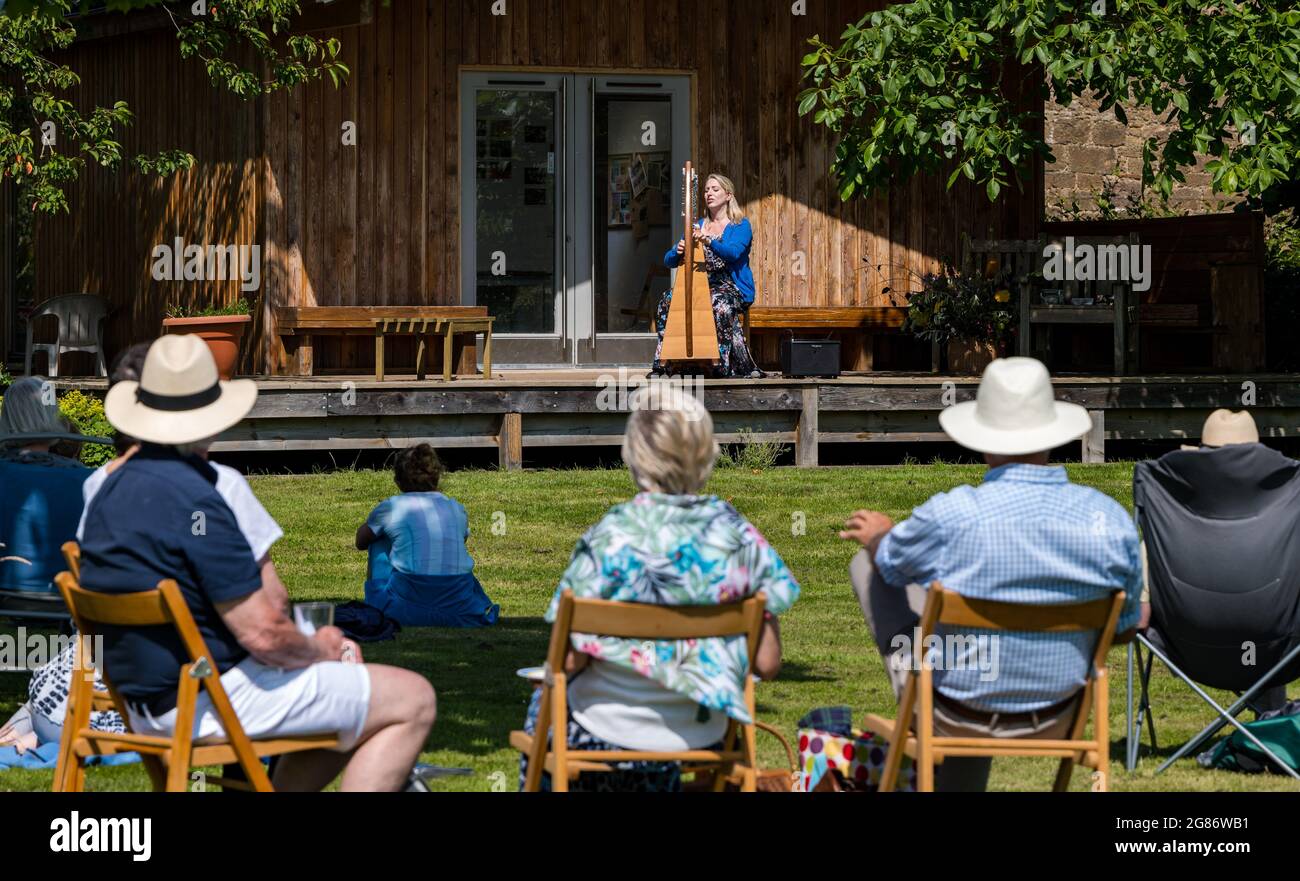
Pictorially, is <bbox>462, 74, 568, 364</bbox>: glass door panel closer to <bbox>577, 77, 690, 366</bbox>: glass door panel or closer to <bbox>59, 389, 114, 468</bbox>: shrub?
<bbox>577, 77, 690, 366</bbox>: glass door panel

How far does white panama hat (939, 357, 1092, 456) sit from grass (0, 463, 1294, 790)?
58.3 inches

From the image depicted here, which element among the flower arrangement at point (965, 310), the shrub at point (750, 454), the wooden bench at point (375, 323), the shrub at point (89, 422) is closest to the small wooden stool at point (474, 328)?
the wooden bench at point (375, 323)

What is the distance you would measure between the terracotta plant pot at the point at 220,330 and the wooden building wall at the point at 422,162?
2.51ft

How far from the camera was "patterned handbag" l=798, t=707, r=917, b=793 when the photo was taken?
4.97 meters

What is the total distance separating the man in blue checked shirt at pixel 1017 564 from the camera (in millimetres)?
4668

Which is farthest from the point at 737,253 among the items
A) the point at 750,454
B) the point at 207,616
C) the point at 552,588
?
the point at 207,616

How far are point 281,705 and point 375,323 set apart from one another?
10.0 m

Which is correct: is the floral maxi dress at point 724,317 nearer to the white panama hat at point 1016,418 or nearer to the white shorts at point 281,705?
the white panama hat at point 1016,418

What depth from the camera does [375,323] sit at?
14.4 m

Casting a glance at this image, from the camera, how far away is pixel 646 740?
14.8 ft

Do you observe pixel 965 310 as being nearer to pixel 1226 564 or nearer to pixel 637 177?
pixel 637 177

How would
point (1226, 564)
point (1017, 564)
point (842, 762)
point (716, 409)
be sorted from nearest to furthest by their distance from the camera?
point (1017, 564) → point (842, 762) → point (1226, 564) → point (716, 409)

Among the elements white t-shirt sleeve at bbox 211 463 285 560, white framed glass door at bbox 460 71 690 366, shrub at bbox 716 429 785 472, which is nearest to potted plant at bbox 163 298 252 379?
white framed glass door at bbox 460 71 690 366
